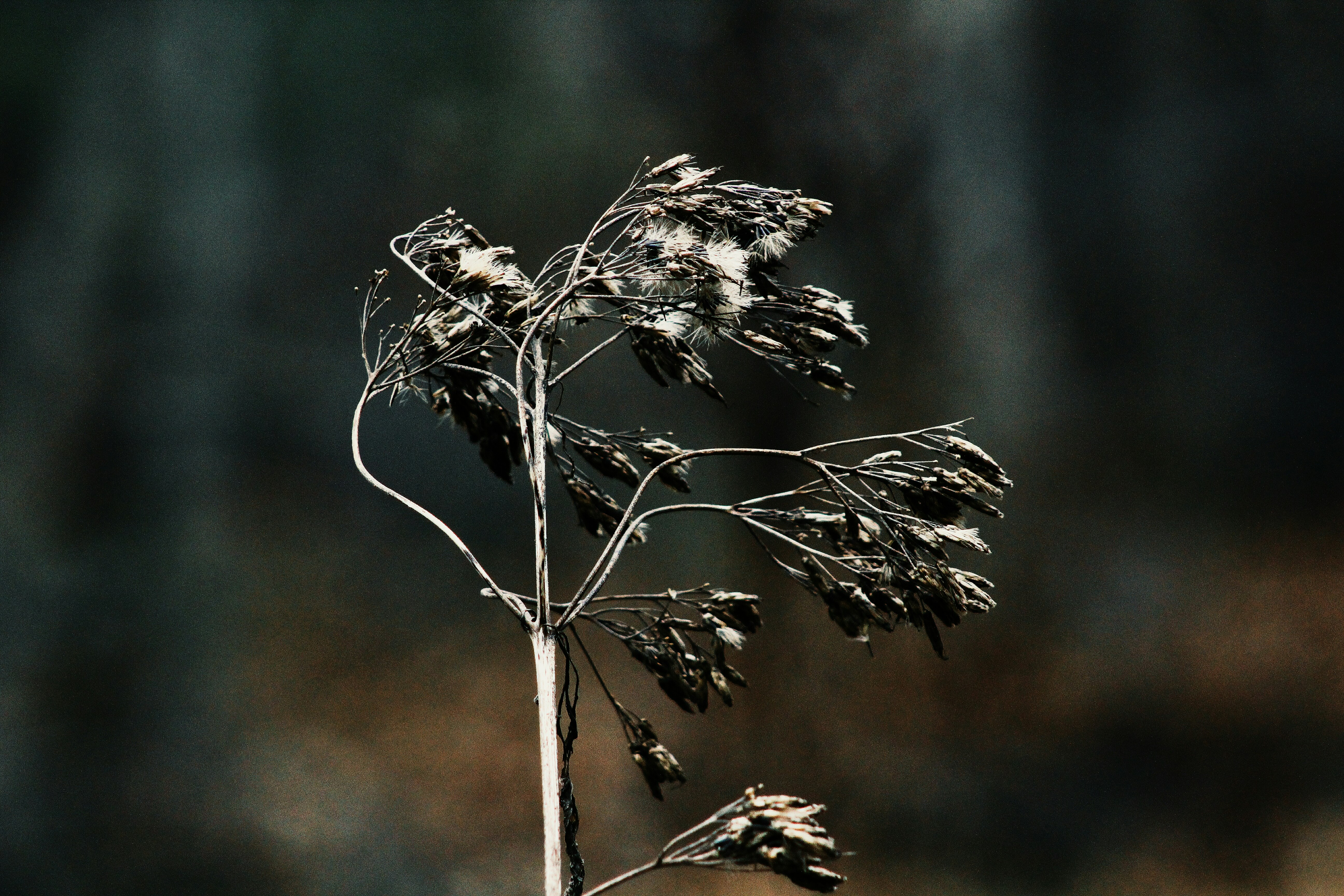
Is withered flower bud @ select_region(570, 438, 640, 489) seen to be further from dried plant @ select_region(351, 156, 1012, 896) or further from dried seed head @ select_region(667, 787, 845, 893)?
dried seed head @ select_region(667, 787, 845, 893)

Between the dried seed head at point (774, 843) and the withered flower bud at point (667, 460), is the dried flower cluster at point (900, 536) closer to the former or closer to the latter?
the withered flower bud at point (667, 460)

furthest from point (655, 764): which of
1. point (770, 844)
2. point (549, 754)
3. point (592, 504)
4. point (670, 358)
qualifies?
point (670, 358)

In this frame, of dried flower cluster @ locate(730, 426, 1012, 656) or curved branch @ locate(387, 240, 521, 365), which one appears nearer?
dried flower cluster @ locate(730, 426, 1012, 656)

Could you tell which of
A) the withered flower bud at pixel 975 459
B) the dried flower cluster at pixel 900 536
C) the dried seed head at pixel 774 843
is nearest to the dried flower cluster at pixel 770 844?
the dried seed head at pixel 774 843

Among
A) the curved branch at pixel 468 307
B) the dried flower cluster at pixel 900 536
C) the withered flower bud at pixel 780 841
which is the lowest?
the withered flower bud at pixel 780 841

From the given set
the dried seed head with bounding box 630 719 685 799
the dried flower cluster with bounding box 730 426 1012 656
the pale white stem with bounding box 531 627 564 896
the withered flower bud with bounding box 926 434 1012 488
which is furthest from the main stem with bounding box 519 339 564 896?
the withered flower bud with bounding box 926 434 1012 488

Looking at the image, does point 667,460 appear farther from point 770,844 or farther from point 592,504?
point 770,844

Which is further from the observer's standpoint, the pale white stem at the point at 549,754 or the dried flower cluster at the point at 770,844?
the pale white stem at the point at 549,754

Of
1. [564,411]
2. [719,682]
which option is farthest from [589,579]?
[564,411]
